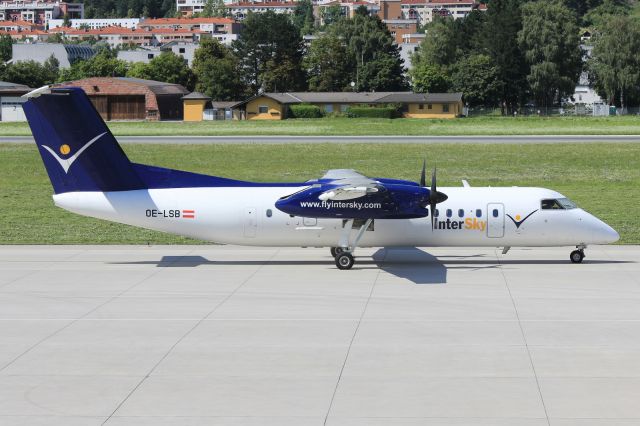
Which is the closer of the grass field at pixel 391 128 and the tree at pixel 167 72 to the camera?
the grass field at pixel 391 128

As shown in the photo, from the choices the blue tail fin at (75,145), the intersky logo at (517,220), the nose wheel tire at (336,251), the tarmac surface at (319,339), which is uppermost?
the blue tail fin at (75,145)

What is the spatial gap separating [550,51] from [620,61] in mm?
9012

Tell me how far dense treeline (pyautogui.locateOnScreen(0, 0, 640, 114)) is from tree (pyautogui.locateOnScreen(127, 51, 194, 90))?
144mm

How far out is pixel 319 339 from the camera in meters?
22.7

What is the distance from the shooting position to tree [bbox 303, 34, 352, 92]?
15075 centimetres

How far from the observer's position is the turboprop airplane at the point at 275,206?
30.5 meters

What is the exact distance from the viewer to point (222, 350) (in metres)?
21.8

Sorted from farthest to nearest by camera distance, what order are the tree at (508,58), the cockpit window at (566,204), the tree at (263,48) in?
the tree at (263,48) → the tree at (508,58) → the cockpit window at (566,204)

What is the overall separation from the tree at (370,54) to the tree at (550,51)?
1953cm

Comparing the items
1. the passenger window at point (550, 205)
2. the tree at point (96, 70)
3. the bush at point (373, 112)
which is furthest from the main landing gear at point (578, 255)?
the tree at point (96, 70)

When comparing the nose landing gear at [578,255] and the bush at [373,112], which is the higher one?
the bush at [373,112]

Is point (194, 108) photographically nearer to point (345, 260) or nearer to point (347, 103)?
point (347, 103)

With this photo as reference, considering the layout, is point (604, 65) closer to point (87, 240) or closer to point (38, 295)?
point (87, 240)

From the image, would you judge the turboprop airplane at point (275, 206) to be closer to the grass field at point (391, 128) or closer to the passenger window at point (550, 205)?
the passenger window at point (550, 205)
